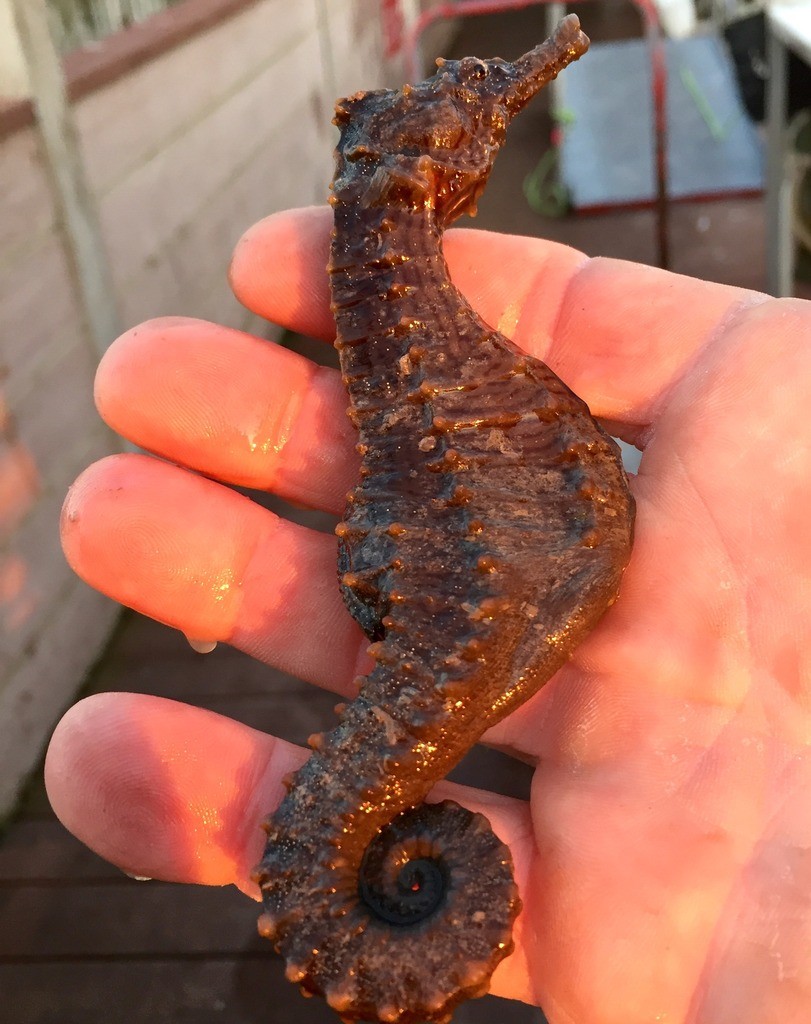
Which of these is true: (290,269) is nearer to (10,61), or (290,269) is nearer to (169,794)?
(169,794)

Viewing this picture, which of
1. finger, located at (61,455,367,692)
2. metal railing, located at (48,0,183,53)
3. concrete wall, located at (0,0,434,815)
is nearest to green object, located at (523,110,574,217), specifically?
concrete wall, located at (0,0,434,815)

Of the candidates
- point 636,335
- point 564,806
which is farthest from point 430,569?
point 636,335

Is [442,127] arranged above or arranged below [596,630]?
above

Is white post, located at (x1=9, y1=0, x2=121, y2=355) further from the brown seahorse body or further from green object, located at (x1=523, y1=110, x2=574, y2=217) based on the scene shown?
green object, located at (x1=523, y1=110, x2=574, y2=217)

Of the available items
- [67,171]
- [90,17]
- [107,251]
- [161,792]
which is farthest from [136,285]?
[161,792]

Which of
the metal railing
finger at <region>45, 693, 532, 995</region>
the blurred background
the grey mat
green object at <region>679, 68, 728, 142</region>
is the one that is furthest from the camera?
green object at <region>679, 68, 728, 142</region>

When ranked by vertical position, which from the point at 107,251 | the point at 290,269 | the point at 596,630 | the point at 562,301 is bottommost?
the point at 596,630
